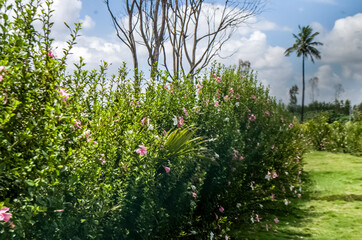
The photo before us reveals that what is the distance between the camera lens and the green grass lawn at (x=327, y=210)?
508 centimetres

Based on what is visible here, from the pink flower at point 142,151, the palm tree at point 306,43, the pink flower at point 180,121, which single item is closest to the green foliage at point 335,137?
the pink flower at point 180,121

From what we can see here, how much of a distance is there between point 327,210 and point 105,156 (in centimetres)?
502

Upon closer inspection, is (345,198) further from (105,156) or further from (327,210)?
(105,156)

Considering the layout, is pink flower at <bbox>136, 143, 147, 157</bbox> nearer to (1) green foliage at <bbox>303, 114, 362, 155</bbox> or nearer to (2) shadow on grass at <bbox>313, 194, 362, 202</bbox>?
(2) shadow on grass at <bbox>313, 194, 362, 202</bbox>

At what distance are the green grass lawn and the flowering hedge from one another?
45cm

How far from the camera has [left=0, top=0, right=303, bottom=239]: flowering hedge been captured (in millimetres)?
2102

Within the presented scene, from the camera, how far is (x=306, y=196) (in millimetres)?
7398

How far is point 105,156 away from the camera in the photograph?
2.90 metres

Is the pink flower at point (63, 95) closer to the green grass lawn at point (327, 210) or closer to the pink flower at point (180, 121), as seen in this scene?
the pink flower at point (180, 121)

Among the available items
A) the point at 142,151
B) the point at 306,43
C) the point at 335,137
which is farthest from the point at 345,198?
the point at 306,43

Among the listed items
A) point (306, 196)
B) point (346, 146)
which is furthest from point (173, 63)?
point (306, 196)

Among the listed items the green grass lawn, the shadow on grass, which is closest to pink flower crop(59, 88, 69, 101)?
the green grass lawn

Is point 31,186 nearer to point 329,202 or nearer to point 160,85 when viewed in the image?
point 160,85

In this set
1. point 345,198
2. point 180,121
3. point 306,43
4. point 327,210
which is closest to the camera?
point 180,121
